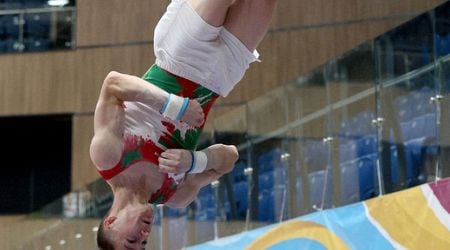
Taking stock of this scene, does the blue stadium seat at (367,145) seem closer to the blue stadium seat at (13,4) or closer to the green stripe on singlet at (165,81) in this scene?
the green stripe on singlet at (165,81)

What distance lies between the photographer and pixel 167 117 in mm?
4793

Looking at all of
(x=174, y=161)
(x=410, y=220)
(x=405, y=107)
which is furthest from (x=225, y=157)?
(x=405, y=107)

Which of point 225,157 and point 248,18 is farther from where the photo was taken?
point 225,157

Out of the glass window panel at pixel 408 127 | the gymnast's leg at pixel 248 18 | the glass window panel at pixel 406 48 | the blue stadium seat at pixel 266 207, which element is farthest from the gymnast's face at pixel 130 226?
the blue stadium seat at pixel 266 207

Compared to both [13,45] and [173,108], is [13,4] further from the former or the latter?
[173,108]

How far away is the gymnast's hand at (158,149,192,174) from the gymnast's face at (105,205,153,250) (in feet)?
0.84

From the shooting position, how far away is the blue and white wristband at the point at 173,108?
471cm

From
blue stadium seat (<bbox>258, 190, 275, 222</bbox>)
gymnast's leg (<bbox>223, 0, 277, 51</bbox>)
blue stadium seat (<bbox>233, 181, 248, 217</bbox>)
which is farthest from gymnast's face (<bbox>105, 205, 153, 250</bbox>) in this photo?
blue stadium seat (<bbox>233, 181, 248, 217</bbox>)

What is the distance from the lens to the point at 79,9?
13.3 meters

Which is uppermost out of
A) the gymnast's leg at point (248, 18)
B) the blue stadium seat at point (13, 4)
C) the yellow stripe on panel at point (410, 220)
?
the gymnast's leg at point (248, 18)

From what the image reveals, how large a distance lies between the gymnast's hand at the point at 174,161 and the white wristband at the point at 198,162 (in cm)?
4

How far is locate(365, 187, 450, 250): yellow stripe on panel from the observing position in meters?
6.32

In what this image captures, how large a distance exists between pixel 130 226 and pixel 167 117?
64 cm

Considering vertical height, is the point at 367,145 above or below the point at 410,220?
above
